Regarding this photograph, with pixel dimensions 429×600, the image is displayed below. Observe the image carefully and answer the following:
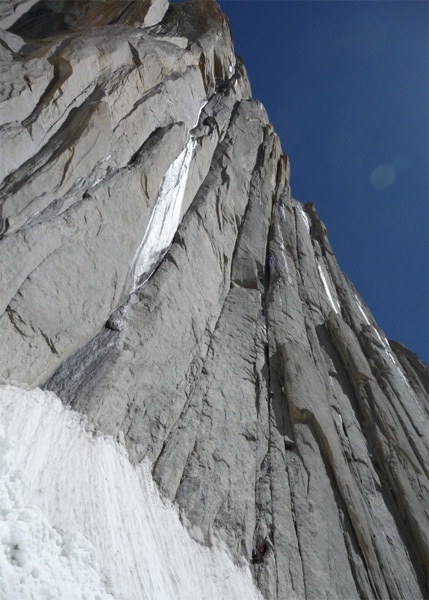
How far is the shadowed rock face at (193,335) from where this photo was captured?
1182 centimetres

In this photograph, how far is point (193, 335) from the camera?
50.5 ft

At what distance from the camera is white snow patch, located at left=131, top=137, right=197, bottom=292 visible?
52.1 ft

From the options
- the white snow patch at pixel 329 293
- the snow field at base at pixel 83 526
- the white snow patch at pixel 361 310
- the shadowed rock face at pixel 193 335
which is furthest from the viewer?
the white snow patch at pixel 361 310

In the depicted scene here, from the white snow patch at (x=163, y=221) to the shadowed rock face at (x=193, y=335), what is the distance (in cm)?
6

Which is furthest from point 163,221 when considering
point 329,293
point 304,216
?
point 304,216

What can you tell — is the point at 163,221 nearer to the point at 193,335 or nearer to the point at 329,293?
the point at 193,335

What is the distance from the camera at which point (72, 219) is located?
1354 cm

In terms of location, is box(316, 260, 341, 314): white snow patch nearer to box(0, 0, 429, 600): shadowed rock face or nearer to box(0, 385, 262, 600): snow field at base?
box(0, 0, 429, 600): shadowed rock face

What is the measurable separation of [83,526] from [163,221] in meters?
10.3

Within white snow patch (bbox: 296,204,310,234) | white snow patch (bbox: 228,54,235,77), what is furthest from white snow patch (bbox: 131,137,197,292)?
white snow patch (bbox: 228,54,235,77)

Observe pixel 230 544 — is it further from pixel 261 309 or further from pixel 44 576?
pixel 261 309

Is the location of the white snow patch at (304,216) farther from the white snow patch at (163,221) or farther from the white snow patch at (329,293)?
the white snow patch at (163,221)

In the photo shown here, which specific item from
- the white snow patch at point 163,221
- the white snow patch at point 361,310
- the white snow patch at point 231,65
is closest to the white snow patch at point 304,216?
the white snow patch at point 361,310

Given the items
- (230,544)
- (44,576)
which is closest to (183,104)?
(230,544)
